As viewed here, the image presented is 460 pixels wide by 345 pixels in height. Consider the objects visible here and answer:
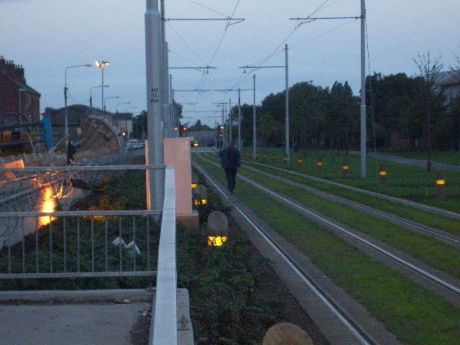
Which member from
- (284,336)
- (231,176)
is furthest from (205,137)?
(284,336)

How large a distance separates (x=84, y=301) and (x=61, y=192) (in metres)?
5.13

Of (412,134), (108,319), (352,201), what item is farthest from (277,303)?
(412,134)

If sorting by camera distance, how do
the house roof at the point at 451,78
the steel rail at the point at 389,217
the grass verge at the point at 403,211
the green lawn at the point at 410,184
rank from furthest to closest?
the house roof at the point at 451,78 → the green lawn at the point at 410,184 → the grass verge at the point at 403,211 → the steel rail at the point at 389,217

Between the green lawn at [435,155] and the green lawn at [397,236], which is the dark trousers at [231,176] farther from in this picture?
the green lawn at [435,155]

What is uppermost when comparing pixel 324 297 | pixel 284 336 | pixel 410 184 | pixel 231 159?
pixel 231 159

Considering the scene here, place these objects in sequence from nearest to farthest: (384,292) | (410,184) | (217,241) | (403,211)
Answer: (384,292), (217,241), (403,211), (410,184)

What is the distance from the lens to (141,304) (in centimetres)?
815

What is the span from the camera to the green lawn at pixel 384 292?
999 cm

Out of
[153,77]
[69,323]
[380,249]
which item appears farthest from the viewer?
[380,249]

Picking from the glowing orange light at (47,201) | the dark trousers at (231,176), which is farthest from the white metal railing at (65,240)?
the dark trousers at (231,176)

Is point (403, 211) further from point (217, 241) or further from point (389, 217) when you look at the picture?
point (217, 241)

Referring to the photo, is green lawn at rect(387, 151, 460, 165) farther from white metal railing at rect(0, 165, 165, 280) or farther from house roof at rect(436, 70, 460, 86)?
white metal railing at rect(0, 165, 165, 280)

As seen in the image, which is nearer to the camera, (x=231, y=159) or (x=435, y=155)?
(x=231, y=159)

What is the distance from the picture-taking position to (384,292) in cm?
1248
